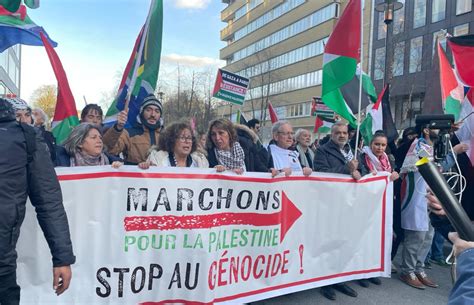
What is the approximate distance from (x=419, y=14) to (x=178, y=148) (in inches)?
1367

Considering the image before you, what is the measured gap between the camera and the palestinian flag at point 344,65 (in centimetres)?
521

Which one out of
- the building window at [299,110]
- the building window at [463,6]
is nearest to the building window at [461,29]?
the building window at [463,6]

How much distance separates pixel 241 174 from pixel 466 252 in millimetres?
2834

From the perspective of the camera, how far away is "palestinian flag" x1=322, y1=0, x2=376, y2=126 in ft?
17.1

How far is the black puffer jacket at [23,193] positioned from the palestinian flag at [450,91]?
12.6 feet

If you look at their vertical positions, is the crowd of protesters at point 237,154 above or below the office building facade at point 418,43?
below

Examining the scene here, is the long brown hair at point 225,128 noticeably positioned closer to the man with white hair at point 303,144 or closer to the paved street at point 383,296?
the paved street at point 383,296

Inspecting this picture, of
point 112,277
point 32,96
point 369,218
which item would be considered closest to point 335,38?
point 369,218

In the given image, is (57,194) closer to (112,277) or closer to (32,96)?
(112,277)

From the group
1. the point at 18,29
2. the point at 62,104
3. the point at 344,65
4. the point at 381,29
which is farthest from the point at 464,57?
the point at 381,29

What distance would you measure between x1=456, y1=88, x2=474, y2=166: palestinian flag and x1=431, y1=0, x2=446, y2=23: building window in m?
31.9

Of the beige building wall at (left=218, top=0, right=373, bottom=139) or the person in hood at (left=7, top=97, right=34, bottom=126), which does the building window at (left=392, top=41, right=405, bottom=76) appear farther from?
the person in hood at (left=7, top=97, right=34, bottom=126)

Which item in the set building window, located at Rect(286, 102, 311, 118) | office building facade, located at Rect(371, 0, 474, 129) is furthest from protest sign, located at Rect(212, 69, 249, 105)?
building window, located at Rect(286, 102, 311, 118)

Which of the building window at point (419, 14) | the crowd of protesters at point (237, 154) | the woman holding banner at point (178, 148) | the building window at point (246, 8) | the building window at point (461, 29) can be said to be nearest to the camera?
the crowd of protesters at point (237, 154)
